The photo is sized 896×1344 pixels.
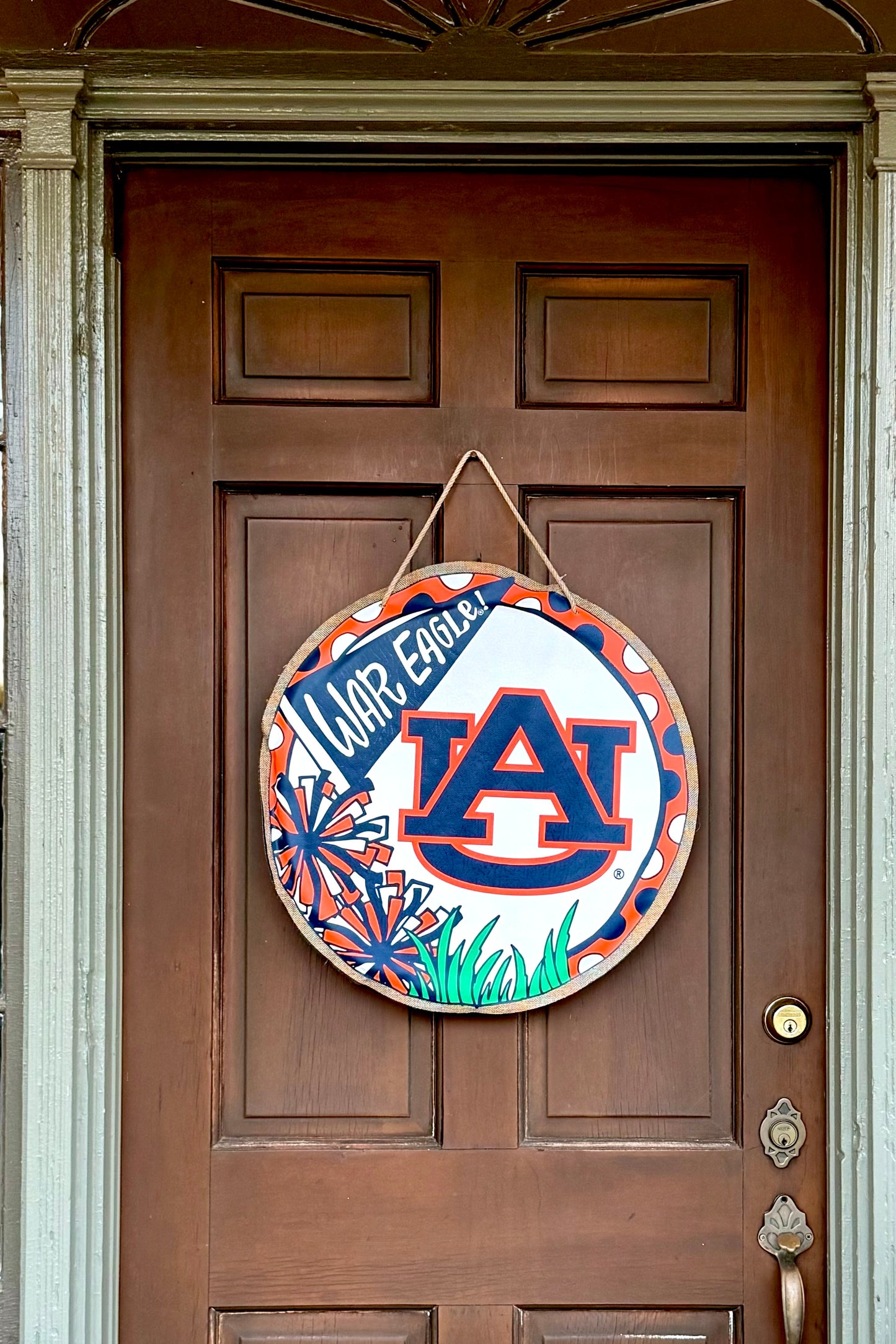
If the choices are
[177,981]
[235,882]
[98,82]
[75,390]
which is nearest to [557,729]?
[235,882]

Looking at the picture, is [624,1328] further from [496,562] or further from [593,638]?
[496,562]

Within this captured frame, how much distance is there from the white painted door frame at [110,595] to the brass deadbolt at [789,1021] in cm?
4

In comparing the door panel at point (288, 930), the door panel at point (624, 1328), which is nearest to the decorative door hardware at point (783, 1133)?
the door panel at point (624, 1328)

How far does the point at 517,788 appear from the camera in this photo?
144cm

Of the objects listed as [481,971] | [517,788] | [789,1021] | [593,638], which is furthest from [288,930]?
[789,1021]

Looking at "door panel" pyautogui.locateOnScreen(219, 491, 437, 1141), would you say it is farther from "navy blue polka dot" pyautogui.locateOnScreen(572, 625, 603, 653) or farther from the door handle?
the door handle

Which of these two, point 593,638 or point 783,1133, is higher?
point 593,638

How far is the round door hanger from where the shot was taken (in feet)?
4.68

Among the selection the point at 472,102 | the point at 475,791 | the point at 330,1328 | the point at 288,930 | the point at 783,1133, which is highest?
the point at 472,102

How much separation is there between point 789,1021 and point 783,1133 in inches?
6.2

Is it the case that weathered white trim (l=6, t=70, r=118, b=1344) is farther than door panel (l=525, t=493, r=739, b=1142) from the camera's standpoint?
No

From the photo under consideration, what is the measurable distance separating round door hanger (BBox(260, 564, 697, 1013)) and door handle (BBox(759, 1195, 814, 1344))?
436mm

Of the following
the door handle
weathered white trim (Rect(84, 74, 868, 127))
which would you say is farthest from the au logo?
weathered white trim (Rect(84, 74, 868, 127))

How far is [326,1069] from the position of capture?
146cm
